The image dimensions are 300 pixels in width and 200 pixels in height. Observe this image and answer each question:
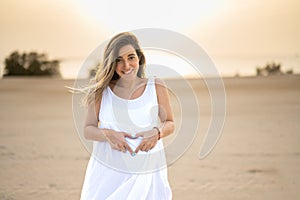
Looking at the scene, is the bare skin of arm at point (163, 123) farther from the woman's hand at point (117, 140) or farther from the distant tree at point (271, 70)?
the distant tree at point (271, 70)

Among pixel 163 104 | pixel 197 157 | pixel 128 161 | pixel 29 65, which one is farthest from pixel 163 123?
pixel 29 65

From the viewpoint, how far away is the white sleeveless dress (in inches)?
125

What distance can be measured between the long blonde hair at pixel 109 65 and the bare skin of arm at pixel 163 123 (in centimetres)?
18

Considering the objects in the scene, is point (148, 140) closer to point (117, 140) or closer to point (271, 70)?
point (117, 140)

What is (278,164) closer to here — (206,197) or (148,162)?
(206,197)

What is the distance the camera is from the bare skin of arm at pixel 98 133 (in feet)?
9.98

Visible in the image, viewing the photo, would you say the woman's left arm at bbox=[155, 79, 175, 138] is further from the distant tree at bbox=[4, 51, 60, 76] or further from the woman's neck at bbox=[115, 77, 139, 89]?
the distant tree at bbox=[4, 51, 60, 76]

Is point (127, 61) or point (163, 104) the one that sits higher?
point (127, 61)

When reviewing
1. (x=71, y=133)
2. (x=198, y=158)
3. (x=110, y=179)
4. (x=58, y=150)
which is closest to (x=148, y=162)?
(x=110, y=179)

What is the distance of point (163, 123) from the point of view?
3199mm

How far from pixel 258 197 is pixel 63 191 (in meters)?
2.05

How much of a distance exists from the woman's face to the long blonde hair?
2 cm

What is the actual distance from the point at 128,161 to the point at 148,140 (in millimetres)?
198

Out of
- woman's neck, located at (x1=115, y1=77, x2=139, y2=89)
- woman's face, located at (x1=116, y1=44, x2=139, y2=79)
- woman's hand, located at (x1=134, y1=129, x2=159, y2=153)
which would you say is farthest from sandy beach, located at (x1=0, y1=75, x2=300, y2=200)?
woman's hand, located at (x1=134, y1=129, x2=159, y2=153)
